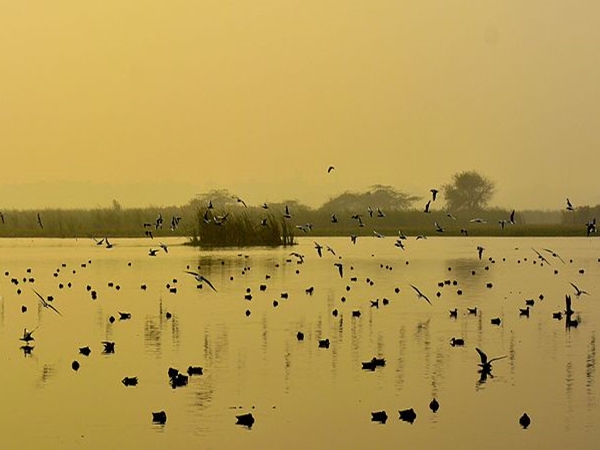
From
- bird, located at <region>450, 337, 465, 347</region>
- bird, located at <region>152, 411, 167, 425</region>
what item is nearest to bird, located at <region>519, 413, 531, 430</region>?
bird, located at <region>152, 411, 167, 425</region>

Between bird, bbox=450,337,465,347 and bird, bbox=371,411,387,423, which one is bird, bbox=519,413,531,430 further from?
bird, bbox=450,337,465,347

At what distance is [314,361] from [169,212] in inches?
3509

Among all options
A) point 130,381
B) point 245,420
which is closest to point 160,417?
point 245,420

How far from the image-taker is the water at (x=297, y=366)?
17.7 metres

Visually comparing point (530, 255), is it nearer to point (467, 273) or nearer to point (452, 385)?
point (467, 273)

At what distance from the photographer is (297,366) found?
23.0 meters

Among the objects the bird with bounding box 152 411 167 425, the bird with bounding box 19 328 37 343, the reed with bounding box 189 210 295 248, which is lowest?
the bird with bounding box 152 411 167 425

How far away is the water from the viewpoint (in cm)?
1766

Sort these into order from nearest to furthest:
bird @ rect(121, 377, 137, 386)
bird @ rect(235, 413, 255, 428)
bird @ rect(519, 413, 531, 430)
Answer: bird @ rect(519, 413, 531, 430) → bird @ rect(235, 413, 255, 428) → bird @ rect(121, 377, 137, 386)

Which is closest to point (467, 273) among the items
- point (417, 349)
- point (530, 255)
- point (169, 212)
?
point (530, 255)

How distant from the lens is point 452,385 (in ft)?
69.0

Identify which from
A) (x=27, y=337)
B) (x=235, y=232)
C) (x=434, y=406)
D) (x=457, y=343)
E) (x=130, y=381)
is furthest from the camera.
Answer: (x=235, y=232)

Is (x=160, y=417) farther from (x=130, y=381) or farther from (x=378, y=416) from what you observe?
(x=130, y=381)

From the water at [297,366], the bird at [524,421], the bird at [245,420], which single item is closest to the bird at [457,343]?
the water at [297,366]
